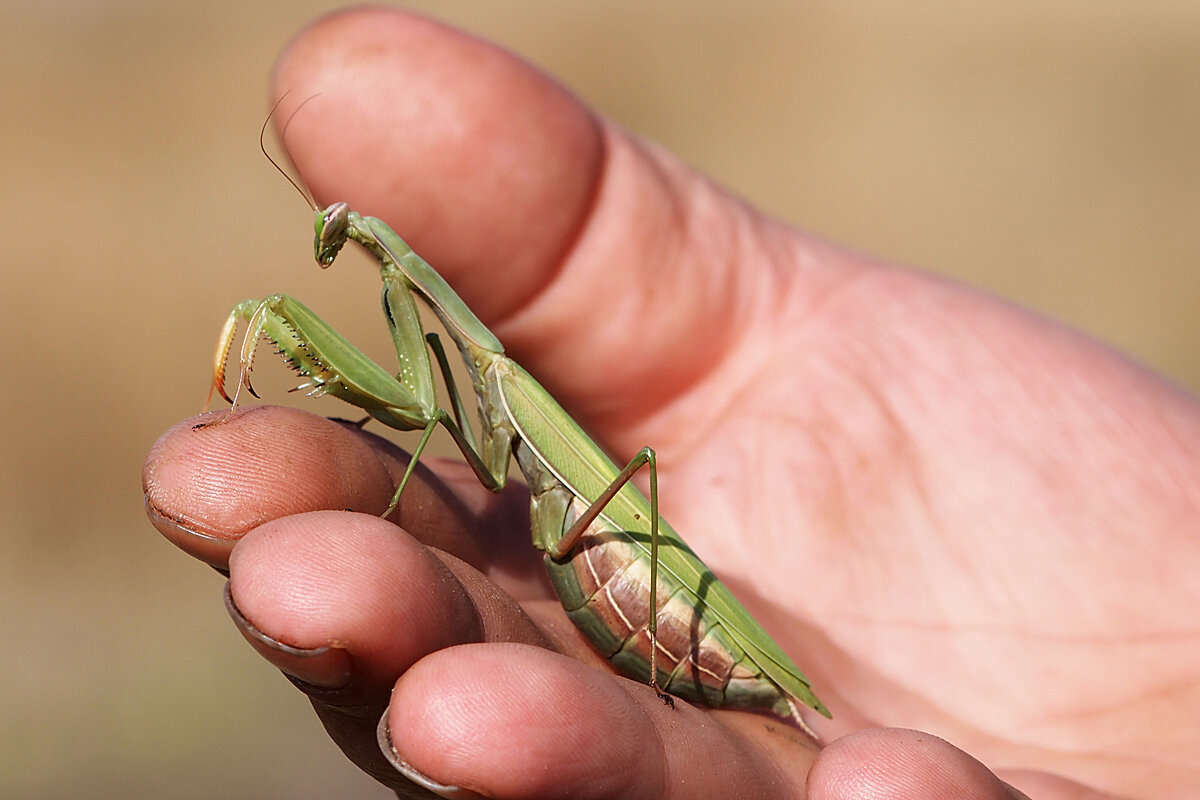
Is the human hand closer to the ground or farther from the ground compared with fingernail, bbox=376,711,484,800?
farther from the ground

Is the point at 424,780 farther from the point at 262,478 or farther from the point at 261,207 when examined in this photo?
the point at 261,207

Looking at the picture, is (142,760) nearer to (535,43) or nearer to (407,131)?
(407,131)

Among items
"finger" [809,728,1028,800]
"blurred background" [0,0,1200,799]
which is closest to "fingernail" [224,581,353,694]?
"finger" [809,728,1028,800]

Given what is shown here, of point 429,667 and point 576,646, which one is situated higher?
point 429,667

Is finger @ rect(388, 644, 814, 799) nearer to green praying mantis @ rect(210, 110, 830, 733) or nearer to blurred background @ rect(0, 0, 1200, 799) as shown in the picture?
green praying mantis @ rect(210, 110, 830, 733)

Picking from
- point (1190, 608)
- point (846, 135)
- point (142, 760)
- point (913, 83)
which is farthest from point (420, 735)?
point (913, 83)

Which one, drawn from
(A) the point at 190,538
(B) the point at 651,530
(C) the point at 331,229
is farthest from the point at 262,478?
(B) the point at 651,530
